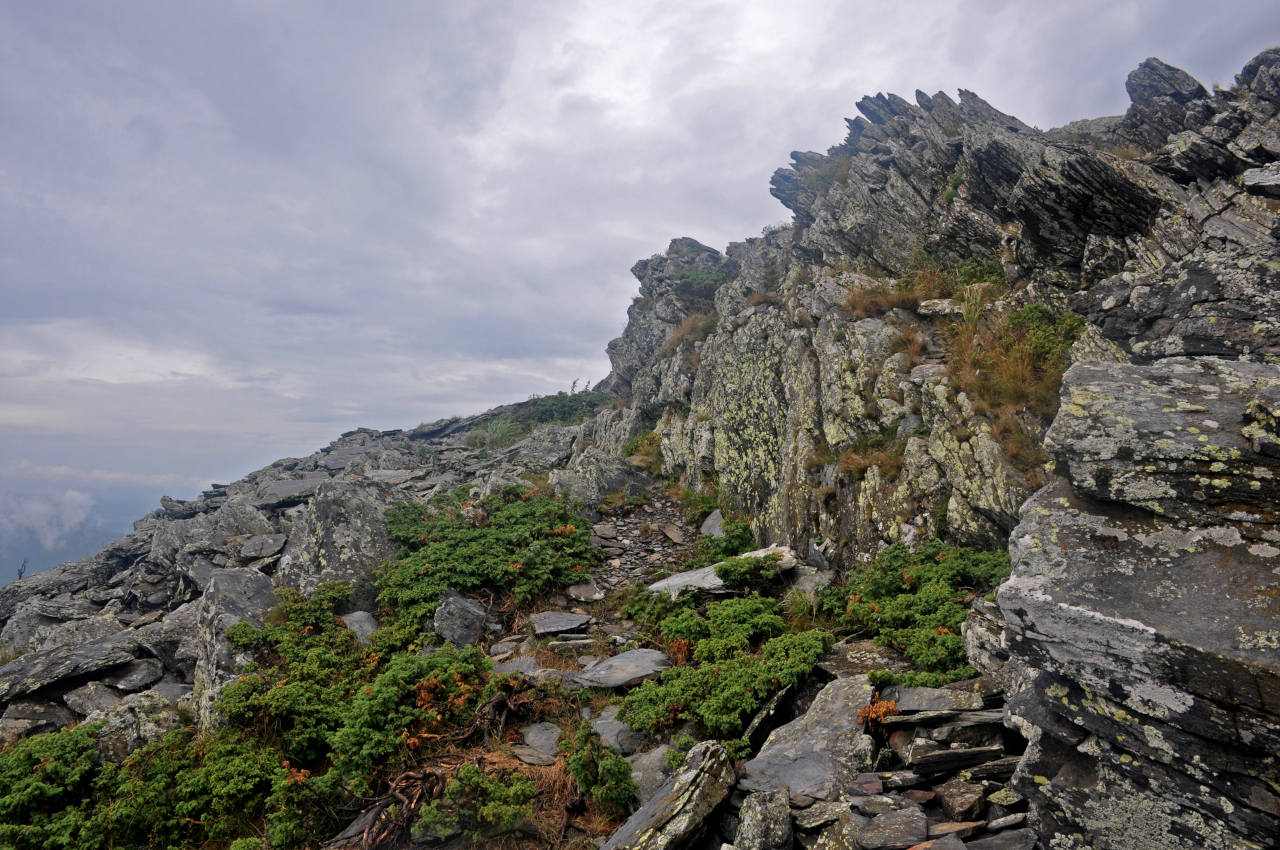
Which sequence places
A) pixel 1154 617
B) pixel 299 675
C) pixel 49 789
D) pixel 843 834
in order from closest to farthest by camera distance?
pixel 1154 617 < pixel 843 834 < pixel 49 789 < pixel 299 675

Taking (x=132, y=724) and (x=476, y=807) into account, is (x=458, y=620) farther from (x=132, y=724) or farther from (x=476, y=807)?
(x=476, y=807)

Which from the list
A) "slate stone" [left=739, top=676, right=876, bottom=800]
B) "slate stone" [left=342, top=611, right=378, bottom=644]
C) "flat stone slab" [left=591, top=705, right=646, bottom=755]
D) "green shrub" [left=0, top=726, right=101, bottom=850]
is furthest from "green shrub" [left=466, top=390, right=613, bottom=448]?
"slate stone" [left=739, top=676, right=876, bottom=800]

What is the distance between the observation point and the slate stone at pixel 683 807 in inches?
189

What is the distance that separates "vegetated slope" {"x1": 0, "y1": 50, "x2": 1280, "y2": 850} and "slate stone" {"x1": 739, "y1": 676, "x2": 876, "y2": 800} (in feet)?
0.13

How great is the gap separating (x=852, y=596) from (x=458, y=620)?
783cm

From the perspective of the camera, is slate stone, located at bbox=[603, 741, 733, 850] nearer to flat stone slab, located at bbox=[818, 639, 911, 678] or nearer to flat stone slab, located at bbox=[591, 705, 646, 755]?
flat stone slab, located at bbox=[591, 705, 646, 755]

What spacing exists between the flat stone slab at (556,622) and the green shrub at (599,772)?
429 cm

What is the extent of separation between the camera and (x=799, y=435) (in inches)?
592

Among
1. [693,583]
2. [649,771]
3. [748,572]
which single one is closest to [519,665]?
[693,583]

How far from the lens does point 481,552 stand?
13.4 metres

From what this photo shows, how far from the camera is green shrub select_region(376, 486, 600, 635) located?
12.1 metres

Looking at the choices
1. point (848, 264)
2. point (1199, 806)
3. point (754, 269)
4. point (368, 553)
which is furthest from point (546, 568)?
point (754, 269)

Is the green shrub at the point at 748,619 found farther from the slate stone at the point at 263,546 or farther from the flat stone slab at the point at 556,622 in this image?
the slate stone at the point at 263,546

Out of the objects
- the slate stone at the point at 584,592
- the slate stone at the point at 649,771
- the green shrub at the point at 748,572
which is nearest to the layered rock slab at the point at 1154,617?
the slate stone at the point at 649,771
